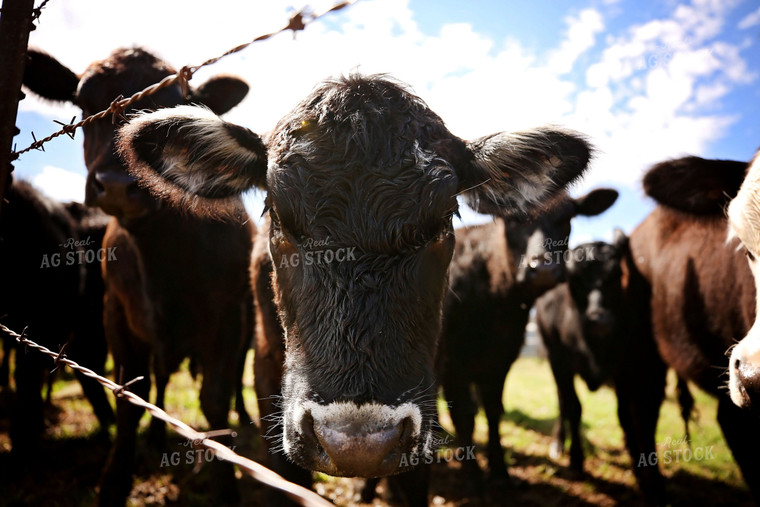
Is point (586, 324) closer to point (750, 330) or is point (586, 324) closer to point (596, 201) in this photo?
point (596, 201)

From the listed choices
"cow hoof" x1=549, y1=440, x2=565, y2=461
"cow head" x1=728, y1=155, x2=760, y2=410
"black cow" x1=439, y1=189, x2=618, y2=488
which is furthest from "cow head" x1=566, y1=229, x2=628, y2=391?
"cow head" x1=728, y1=155, x2=760, y2=410

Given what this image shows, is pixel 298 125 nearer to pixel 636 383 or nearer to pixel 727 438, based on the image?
pixel 727 438

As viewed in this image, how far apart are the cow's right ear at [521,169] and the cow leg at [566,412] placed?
4.22m

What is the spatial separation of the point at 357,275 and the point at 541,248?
4066 mm

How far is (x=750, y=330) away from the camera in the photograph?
103 inches

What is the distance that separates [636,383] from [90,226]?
7287mm

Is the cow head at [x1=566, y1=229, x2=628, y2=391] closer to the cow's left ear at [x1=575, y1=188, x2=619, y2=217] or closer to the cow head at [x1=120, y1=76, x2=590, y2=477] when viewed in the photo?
the cow's left ear at [x1=575, y1=188, x2=619, y2=217]

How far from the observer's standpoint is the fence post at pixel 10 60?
6.52 feet

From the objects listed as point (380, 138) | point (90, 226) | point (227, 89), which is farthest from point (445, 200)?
point (90, 226)

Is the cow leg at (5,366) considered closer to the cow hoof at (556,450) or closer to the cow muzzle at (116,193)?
the cow muzzle at (116,193)

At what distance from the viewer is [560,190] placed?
2.98 m

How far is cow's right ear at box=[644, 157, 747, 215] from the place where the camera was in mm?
3572

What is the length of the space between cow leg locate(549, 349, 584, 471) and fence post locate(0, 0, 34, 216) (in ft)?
20.6

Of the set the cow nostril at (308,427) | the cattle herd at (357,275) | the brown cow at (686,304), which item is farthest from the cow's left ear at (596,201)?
the cow nostril at (308,427)
